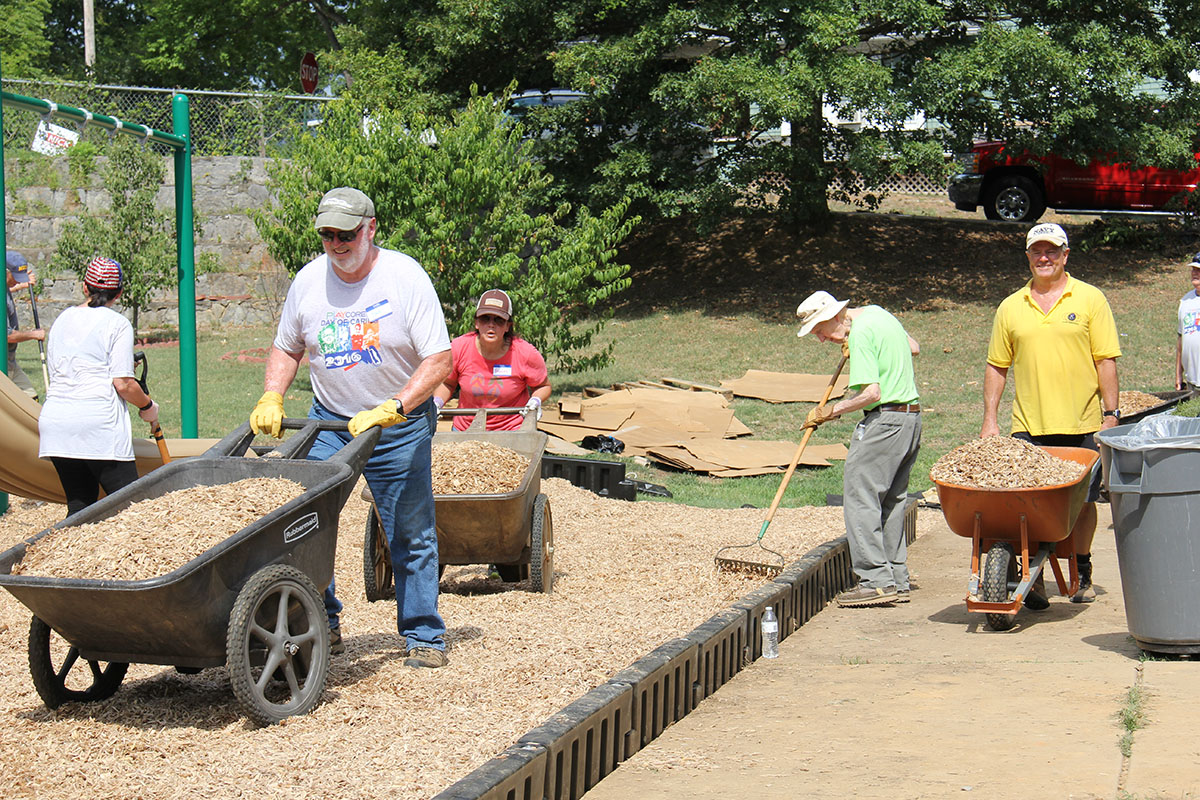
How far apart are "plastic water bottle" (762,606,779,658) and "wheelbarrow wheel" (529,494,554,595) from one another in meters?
1.39

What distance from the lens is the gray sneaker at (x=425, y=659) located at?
5281 mm

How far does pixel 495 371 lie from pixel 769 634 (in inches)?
106

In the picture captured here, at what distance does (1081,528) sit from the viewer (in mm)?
6914

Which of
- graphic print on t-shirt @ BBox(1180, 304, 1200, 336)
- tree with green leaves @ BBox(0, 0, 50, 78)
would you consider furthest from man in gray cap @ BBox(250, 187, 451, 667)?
tree with green leaves @ BBox(0, 0, 50, 78)

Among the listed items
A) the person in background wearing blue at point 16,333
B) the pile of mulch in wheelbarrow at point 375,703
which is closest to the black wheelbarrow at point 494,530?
the pile of mulch in wheelbarrow at point 375,703

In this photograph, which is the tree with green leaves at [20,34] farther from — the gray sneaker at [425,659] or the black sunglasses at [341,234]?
the gray sneaker at [425,659]

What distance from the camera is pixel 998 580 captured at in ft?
21.0

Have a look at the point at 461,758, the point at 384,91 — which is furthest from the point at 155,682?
the point at 384,91

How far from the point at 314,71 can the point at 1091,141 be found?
16818mm

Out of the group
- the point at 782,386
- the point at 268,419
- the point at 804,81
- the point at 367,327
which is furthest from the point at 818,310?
the point at 804,81

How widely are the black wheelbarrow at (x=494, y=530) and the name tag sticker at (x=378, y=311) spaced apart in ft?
5.17

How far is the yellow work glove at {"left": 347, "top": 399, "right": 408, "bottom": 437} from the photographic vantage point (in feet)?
16.1

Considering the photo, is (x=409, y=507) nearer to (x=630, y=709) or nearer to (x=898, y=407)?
(x=630, y=709)

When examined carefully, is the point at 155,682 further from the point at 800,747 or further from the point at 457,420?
the point at 457,420
